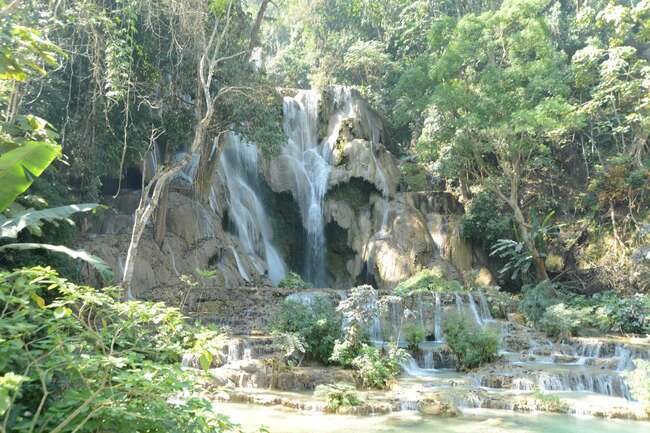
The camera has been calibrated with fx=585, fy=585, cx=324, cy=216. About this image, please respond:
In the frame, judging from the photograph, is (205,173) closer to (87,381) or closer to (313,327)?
(313,327)

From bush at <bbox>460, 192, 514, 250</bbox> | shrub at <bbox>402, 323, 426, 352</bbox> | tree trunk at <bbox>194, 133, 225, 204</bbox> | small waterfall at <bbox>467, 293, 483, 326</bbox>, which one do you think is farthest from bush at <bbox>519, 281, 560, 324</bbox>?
tree trunk at <bbox>194, 133, 225, 204</bbox>

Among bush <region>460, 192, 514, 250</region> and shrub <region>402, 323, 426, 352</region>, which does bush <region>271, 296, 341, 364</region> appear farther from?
bush <region>460, 192, 514, 250</region>

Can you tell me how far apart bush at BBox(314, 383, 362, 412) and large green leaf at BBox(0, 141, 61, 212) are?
6046mm

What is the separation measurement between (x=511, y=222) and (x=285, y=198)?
8.98 metres

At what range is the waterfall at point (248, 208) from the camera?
22.0m

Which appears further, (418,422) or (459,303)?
(459,303)

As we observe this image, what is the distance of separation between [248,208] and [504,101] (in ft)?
33.8

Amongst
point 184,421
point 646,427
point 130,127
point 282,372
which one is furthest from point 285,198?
point 184,421

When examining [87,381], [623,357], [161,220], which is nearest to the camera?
[87,381]

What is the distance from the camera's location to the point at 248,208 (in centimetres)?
2291

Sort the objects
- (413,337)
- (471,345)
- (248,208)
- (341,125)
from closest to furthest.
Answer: (471,345), (413,337), (248,208), (341,125)

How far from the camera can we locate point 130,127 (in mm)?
16656

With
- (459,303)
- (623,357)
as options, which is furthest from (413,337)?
(623,357)

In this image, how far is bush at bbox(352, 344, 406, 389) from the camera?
37.0ft
